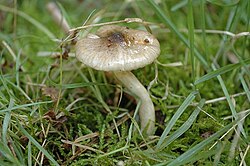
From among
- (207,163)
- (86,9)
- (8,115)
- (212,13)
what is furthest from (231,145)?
(86,9)

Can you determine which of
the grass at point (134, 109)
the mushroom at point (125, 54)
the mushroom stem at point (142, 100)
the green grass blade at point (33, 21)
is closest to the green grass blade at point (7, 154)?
the grass at point (134, 109)

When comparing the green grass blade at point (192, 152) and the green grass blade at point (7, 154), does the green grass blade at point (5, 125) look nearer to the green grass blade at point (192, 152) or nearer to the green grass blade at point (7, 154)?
the green grass blade at point (7, 154)

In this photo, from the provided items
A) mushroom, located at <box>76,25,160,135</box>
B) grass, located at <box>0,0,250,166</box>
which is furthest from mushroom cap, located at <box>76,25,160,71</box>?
grass, located at <box>0,0,250,166</box>

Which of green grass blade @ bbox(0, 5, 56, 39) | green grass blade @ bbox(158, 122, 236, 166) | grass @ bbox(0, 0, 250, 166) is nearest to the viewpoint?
green grass blade @ bbox(158, 122, 236, 166)

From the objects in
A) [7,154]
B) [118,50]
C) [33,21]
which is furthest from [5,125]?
[33,21]

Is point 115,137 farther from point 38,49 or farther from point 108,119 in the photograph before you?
point 38,49

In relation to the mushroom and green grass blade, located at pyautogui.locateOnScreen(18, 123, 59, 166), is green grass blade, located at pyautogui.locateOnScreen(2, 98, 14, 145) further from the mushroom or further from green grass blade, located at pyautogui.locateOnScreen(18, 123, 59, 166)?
the mushroom

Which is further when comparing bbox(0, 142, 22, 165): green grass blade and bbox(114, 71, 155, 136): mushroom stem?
bbox(114, 71, 155, 136): mushroom stem
